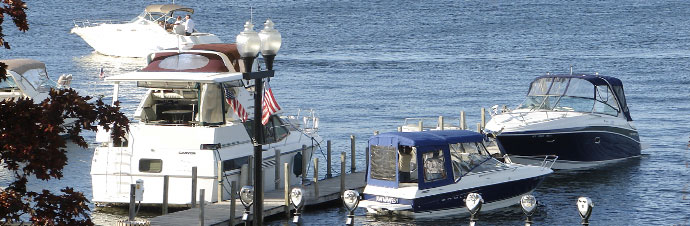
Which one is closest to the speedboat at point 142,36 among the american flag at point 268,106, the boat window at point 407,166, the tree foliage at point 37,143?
the american flag at point 268,106

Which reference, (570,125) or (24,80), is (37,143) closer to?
(570,125)

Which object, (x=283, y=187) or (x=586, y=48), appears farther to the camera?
(x=586, y=48)

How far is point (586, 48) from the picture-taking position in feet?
272

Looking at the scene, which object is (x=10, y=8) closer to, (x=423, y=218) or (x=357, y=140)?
(x=423, y=218)

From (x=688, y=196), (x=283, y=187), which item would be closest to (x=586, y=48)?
(x=688, y=196)

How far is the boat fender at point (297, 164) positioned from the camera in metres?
30.0

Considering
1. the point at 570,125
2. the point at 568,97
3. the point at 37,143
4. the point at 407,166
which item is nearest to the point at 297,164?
the point at 407,166

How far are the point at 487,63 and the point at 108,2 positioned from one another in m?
82.3

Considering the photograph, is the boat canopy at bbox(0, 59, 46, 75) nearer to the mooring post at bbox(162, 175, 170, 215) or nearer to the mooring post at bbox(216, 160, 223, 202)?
the mooring post at bbox(216, 160, 223, 202)

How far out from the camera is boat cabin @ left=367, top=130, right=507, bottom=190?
26.4 m

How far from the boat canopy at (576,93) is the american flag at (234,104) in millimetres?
11290

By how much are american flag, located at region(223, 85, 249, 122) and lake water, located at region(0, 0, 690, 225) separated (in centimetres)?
287

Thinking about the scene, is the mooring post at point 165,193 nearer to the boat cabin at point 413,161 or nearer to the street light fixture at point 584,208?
the boat cabin at point 413,161

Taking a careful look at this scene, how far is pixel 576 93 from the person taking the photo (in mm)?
36000
